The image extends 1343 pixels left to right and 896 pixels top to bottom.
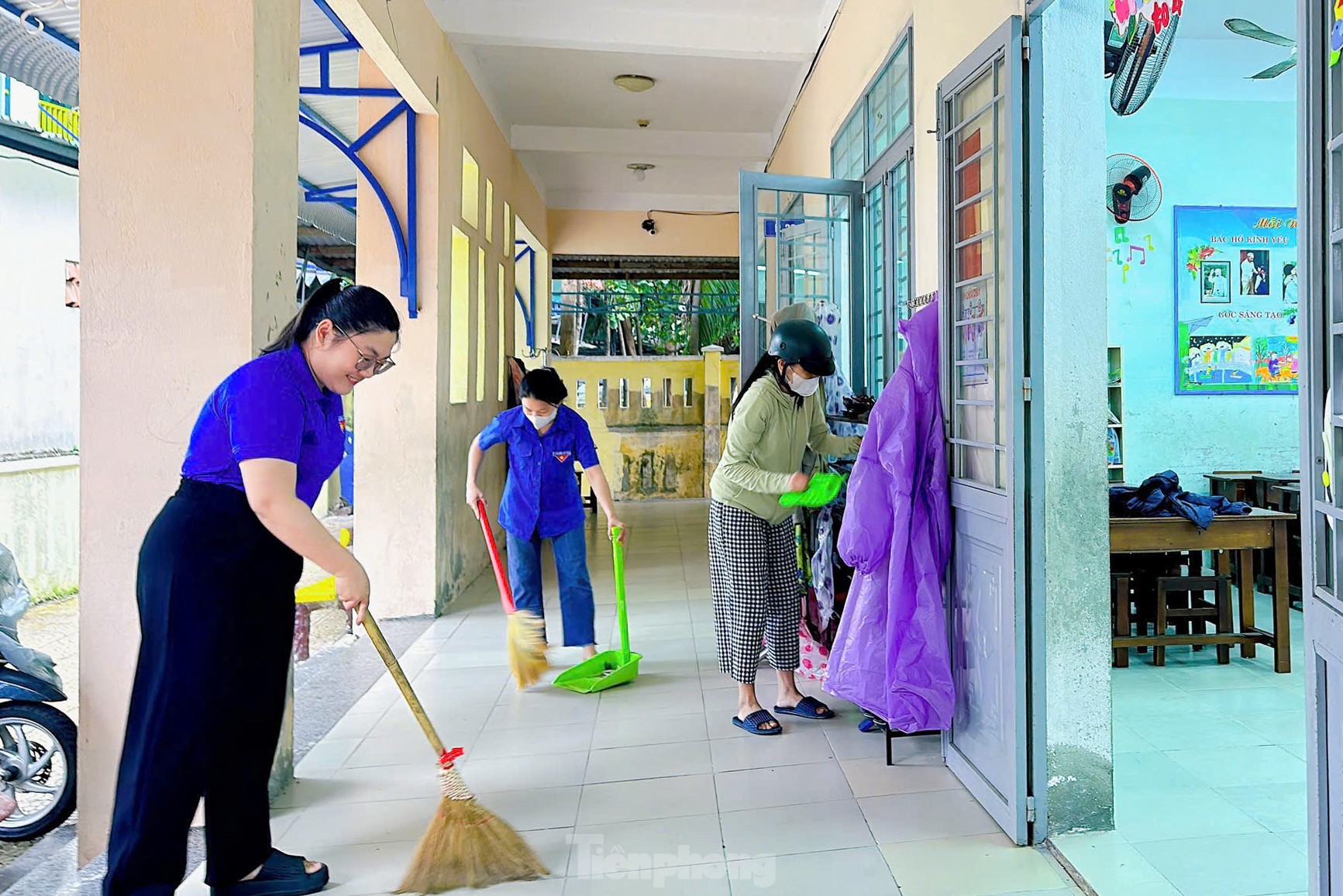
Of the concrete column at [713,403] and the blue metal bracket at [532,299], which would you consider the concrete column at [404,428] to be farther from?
the concrete column at [713,403]

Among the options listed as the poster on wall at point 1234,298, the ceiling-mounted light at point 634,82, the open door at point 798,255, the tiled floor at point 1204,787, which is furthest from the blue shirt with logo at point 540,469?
the poster on wall at point 1234,298

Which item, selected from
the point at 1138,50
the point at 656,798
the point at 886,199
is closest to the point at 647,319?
the point at 886,199

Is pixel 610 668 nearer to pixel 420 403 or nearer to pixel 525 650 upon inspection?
pixel 525 650

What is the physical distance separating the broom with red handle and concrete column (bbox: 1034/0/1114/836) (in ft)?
7.31

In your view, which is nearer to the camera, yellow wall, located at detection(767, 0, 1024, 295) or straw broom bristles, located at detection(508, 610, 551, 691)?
yellow wall, located at detection(767, 0, 1024, 295)

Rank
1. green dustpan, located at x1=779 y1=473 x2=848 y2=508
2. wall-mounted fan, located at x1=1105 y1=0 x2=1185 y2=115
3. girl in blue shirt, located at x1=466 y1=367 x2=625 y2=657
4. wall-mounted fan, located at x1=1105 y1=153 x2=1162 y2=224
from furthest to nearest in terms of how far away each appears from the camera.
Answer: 1. wall-mounted fan, located at x1=1105 y1=153 x2=1162 y2=224
2. girl in blue shirt, located at x1=466 y1=367 x2=625 y2=657
3. wall-mounted fan, located at x1=1105 y1=0 x2=1185 y2=115
4. green dustpan, located at x1=779 y1=473 x2=848 y2=508

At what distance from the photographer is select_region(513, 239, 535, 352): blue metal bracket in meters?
10.1

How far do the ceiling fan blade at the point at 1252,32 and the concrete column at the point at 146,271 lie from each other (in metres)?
4.70

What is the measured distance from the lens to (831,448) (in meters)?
3.60

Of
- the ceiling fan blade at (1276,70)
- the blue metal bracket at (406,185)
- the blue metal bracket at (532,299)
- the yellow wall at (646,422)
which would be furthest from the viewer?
the yellow wall at (646,422)

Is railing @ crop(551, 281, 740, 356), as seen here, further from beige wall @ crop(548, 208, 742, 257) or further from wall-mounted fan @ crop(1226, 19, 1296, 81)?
wall-mounted fan @ crop(1226, 19, 1296, 81)

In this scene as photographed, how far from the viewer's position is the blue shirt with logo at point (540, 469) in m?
4.21

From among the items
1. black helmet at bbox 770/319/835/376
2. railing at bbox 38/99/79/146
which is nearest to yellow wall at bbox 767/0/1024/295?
black helmet at bbox 770/319/835/376

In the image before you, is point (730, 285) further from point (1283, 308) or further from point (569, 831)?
point (569, 831)
